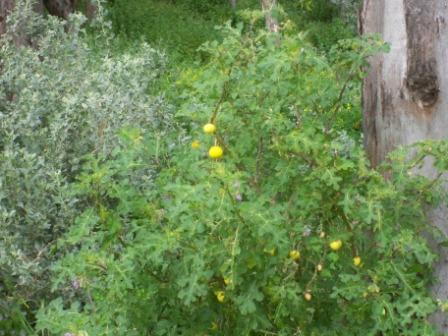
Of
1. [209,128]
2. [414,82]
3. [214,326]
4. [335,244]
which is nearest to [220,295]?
[214,326]

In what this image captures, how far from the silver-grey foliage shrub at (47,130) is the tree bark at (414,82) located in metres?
1.58

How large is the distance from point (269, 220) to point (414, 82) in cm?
98

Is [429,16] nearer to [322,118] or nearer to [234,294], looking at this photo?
[322,118]

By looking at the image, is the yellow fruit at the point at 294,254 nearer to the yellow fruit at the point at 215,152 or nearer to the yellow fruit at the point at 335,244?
the yellow fruit at the point at 335,244

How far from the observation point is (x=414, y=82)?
12.1 feet

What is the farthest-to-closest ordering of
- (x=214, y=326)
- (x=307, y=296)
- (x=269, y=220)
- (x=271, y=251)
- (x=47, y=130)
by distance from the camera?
(x=47, y=130), (x=214, y=326), (x=307, y=296), (x=271, y=251), (x=269, y=220)

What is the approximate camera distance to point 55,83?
20.4 feet

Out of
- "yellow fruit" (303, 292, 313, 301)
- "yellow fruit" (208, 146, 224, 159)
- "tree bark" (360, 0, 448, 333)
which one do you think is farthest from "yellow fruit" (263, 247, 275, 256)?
"tree bark" (360, 0, 448, 333)

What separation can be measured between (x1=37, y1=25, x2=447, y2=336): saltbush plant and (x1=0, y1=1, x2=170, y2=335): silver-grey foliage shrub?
1248 millimetres

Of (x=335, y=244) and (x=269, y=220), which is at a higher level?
(x=269, y=220)

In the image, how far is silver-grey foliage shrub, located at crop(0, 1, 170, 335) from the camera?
5152 millimetres

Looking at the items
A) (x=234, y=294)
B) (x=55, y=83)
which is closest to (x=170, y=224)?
(x=234, y=294)

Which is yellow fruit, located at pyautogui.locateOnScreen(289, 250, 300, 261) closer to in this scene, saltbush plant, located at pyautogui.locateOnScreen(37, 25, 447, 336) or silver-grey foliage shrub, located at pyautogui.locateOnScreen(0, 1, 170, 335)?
saltbush plant, located at pyautogui.locateOnScreen(37, 25, 447, 336)

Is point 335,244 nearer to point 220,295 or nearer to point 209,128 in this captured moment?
point 220,295
